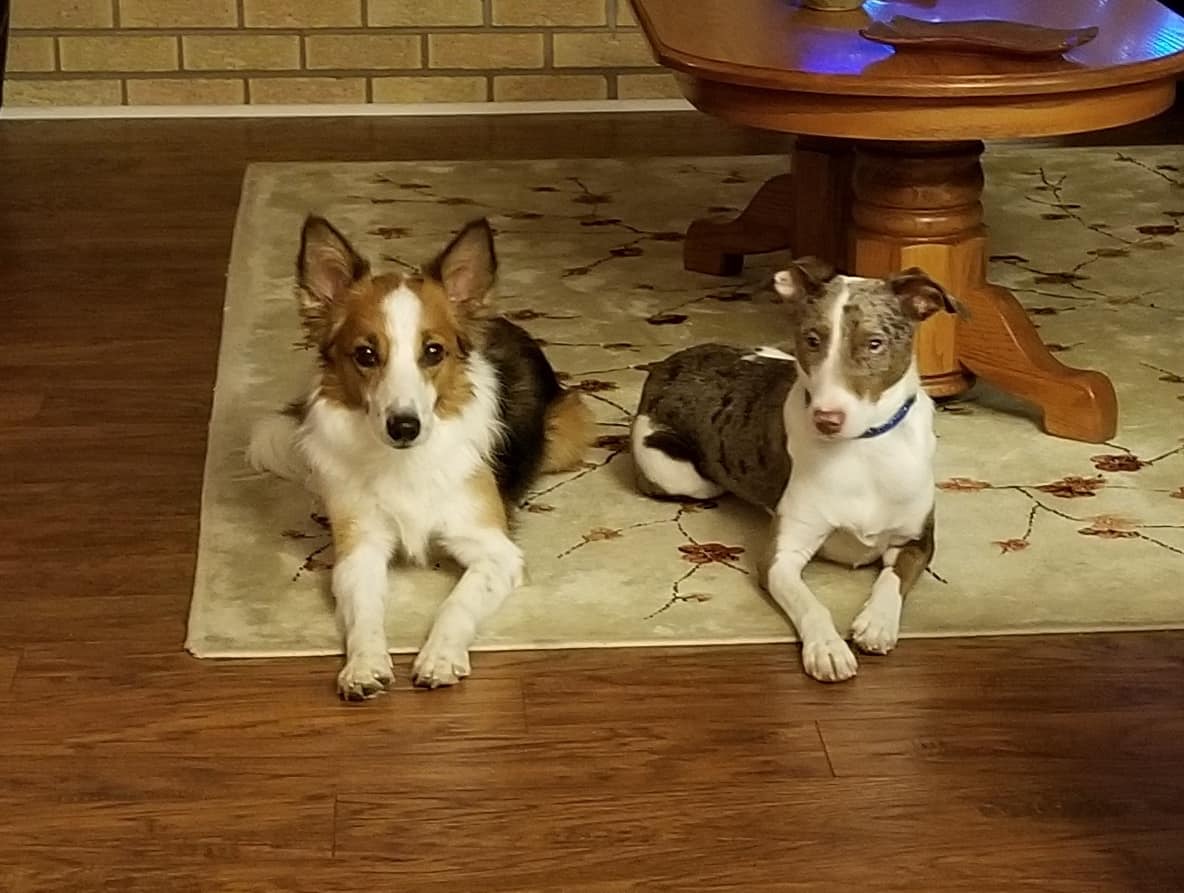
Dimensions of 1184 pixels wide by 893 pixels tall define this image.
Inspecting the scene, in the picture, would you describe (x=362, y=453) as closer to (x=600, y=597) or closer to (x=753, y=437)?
(x=600, y=597)

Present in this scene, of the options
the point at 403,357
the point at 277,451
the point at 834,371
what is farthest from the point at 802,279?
the point at 277,451

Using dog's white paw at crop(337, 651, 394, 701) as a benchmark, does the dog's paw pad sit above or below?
above

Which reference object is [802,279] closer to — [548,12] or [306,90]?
[548,12]

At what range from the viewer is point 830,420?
2424 mm

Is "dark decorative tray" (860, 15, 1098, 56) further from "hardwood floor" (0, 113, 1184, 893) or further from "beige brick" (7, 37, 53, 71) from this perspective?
"beige brick" (7, 37, 53, 71)

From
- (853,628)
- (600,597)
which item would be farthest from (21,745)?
(853,628)

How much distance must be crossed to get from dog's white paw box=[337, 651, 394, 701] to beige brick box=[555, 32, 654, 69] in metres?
3.50

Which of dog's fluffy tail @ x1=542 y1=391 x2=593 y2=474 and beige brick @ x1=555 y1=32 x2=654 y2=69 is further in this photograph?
beige brick @ x1=555 y1=32 x2=654 y2=69

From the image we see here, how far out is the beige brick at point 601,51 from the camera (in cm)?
555

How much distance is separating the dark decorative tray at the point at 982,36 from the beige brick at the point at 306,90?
2.75 meters

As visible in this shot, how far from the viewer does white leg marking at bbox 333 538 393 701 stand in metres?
2.37

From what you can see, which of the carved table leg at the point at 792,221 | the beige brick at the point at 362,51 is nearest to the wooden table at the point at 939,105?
the carved table leg at the point at 792,221

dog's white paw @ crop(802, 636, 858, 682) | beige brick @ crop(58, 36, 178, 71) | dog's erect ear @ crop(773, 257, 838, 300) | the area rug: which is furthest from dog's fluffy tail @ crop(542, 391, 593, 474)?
beige brick @ crop(58, 36, 178, 71)

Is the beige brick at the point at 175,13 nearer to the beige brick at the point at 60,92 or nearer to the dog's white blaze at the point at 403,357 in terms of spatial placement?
the beige brick at the point at 60,92
